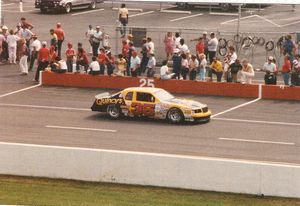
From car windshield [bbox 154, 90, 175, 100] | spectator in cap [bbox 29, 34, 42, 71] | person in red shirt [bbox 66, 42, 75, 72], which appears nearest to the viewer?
car windshield [bbox 154, 90, 175, 100]

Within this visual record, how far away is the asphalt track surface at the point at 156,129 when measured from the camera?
2631 cm

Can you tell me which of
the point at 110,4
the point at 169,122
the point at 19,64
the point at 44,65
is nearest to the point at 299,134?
the point at 169,122

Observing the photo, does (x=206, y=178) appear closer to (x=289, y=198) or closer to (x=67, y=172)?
(x=289, y=198)

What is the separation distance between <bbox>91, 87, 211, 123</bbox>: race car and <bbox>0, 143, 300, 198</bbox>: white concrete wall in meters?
7.14

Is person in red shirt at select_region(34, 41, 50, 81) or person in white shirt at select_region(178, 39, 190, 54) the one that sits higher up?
person in white shirt at select_region(178, 39, 190, 54)

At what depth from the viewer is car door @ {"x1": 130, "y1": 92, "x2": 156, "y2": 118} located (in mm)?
29922

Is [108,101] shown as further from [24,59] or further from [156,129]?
[24,59]

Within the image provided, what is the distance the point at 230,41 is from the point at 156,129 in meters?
11.1

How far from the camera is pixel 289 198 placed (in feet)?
70.8

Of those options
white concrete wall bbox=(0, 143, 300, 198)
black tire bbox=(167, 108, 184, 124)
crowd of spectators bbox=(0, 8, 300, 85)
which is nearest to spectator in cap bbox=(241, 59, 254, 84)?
crowd of spectators bbox=(0, 8, 300, 85)

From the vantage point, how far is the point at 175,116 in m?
29.6

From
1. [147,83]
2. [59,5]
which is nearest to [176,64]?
[147,83]

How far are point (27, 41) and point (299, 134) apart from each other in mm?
15203

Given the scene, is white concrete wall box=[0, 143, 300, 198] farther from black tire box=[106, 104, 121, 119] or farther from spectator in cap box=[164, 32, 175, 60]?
spectator in cap box=[164, 32, 175, 60]
